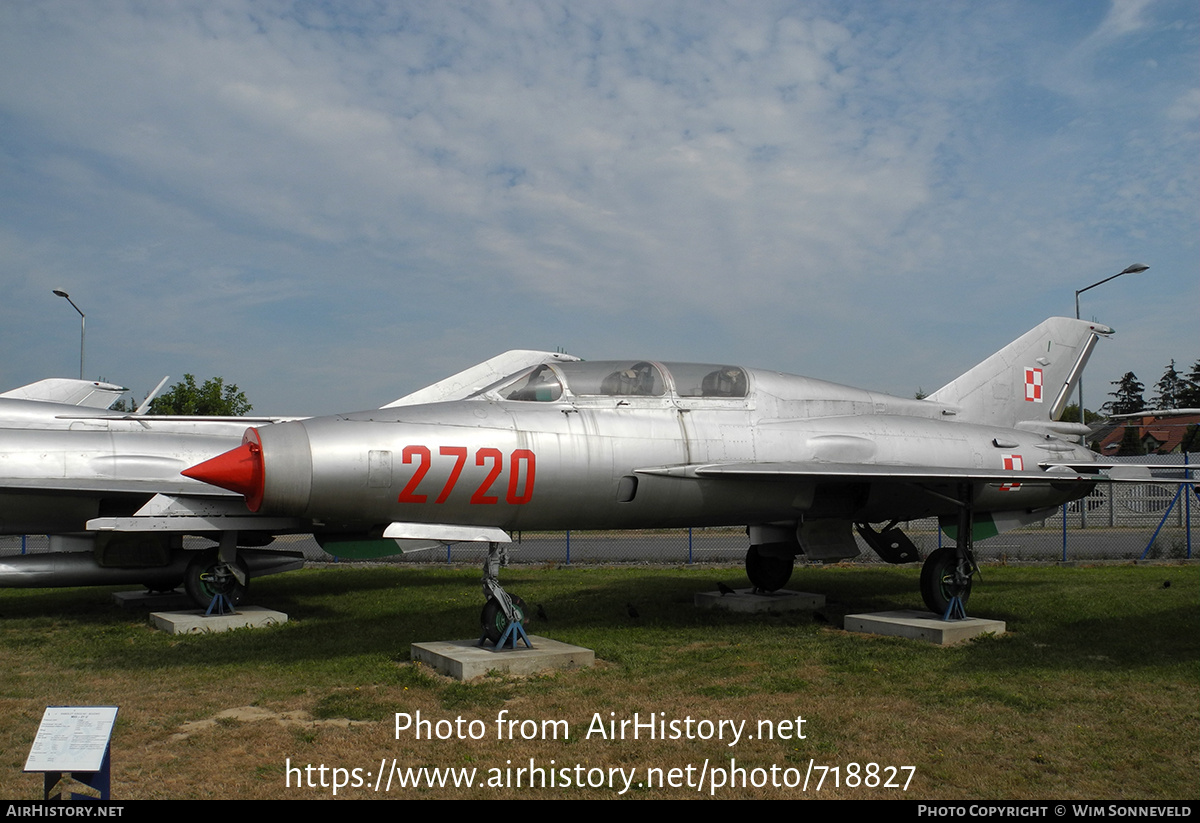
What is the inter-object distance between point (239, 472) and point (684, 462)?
4.06 metres

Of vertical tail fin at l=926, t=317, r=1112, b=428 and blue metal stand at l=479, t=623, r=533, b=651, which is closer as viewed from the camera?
blue metal stand at l=479, t=623, r=533, b=651

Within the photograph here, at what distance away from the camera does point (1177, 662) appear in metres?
7.62

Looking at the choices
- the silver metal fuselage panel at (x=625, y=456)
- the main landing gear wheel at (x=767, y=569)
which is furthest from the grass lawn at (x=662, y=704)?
the silver metal fuselage panel at (x=625, y=456)

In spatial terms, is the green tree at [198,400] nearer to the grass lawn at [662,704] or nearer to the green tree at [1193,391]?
the grass lawn at [662,704]

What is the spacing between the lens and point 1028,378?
482 inches

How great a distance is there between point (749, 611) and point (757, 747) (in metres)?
5.98

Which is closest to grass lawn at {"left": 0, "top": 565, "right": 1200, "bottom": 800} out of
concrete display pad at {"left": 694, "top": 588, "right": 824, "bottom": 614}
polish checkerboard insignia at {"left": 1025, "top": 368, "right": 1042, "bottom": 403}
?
concrete display pad at {"left": 694, "top": 588, "right": 824, "bottom": 614}

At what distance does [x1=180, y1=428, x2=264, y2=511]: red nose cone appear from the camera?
6.58m

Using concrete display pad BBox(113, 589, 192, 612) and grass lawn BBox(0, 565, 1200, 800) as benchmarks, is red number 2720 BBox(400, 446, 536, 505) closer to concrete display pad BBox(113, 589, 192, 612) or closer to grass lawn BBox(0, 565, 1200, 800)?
grass lawn BBox(0, 565, 1200, 800)

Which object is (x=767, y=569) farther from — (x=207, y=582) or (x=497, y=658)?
(x=207, y=582)

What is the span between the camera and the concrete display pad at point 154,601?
41.0 feet

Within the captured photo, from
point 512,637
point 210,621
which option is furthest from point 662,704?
point 210,621

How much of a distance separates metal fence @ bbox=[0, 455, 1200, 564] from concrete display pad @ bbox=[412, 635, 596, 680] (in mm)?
8629
